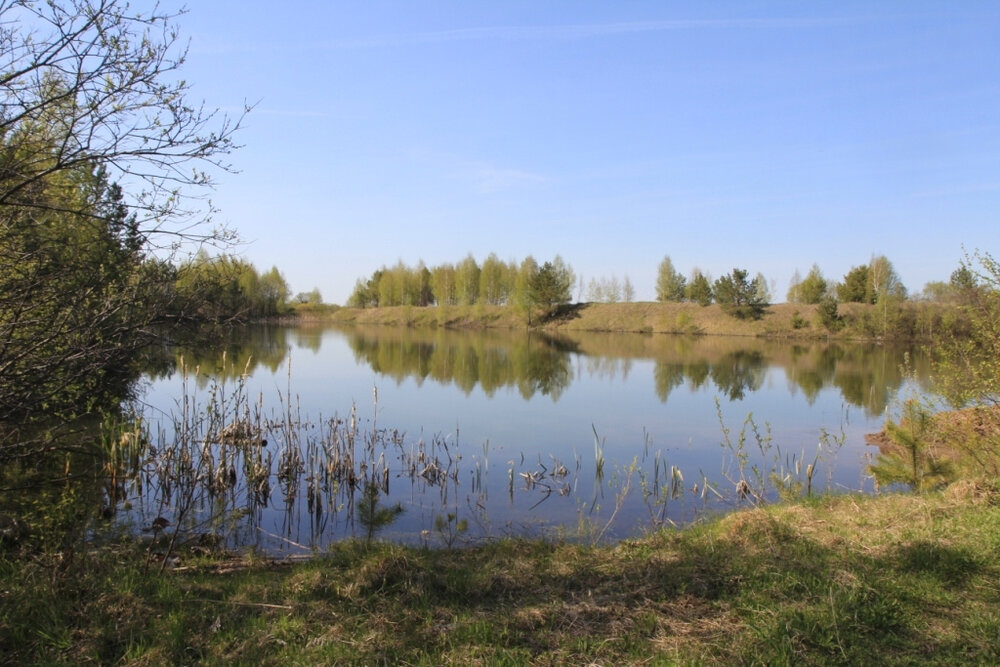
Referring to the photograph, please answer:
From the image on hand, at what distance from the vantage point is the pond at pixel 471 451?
26.7ft

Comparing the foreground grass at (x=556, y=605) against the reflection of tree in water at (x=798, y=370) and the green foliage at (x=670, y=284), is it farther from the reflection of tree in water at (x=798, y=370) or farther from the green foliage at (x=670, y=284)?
the green foliage at (x=670, y=284)

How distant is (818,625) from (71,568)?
4.71 m

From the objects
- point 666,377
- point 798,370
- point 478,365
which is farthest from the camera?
point 798,370

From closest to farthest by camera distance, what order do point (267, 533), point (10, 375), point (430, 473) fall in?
point (10, 375) → point (267, 533) → point (430, 473)

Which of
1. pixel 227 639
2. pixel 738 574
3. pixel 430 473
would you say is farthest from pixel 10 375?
pixel 430 473

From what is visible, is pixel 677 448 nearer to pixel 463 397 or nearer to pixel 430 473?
pixel 430 473

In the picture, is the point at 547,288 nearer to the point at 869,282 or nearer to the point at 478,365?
the point at 869,282

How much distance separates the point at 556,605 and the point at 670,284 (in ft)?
248

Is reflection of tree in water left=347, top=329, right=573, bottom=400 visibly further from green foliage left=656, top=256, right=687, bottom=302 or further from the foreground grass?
green foliage left=656, top=256, right=687, bottom=302

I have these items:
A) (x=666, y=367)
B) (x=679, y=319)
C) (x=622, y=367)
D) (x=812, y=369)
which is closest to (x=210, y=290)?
(x=622, y=367)

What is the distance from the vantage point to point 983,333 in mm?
7660

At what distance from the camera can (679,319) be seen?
216 feet

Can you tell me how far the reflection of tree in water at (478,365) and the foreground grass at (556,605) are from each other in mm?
14463

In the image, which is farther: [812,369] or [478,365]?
[812,369]
